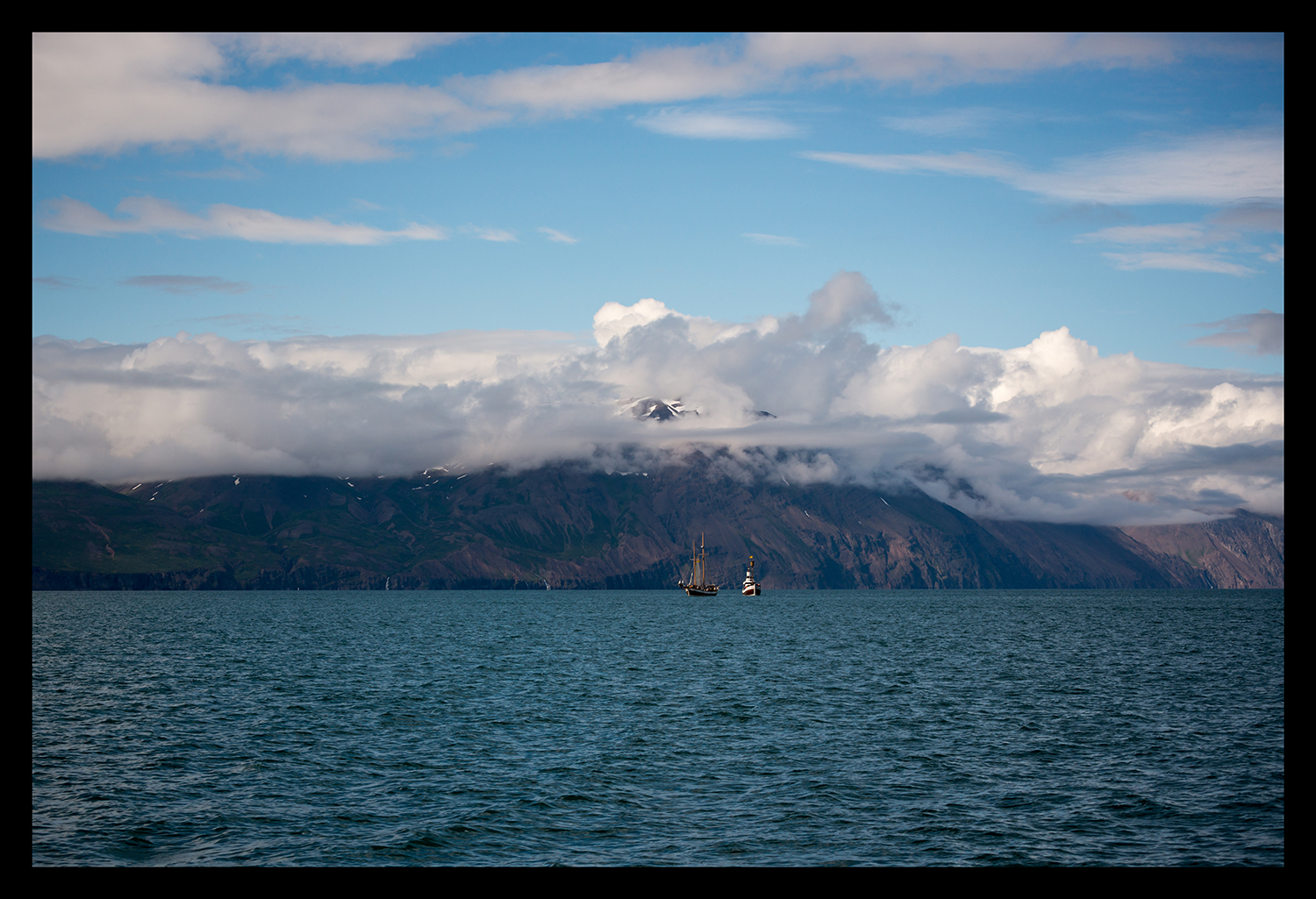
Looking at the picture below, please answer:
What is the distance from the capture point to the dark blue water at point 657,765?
3181cm

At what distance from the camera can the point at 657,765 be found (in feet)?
146

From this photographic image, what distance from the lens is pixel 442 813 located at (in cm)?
3581

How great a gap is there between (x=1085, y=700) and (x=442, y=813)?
52.7m

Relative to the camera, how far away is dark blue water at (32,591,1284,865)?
31812mm

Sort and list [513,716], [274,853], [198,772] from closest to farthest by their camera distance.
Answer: [274,853] < [198,772] < [513,716]

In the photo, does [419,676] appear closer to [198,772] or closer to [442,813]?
[198,772]

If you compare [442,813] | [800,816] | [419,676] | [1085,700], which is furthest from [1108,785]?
[419,676]

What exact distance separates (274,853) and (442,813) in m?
6.77

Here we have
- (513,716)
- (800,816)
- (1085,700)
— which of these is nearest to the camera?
(800,816)
